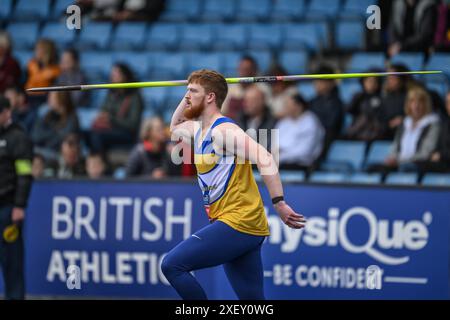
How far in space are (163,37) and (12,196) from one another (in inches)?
246

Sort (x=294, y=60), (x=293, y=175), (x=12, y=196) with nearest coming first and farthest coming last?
(x=12, y=196)
(x=293, y=175)
(x=294, y=60)

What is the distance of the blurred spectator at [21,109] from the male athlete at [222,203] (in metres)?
7.55

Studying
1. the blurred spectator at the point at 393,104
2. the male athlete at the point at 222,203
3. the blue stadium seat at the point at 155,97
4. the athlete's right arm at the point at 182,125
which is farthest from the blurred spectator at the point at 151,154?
the male athlete at the point at 222,203

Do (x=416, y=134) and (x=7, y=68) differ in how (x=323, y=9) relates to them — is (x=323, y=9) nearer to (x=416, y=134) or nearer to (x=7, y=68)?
(x=416, y=134)

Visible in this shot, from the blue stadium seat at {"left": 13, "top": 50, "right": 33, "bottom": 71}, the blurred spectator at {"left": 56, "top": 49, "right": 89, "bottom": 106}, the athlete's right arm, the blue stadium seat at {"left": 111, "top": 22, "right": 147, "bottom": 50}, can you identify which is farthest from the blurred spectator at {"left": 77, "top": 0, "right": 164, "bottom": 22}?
the athlete's right arm

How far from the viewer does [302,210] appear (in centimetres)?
1292

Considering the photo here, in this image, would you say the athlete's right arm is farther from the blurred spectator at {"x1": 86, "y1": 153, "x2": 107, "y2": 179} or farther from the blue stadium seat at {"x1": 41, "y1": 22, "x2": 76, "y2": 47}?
the blue stadium seat at {"x1": 41, "y1": 22, "x2": 76, "y2": 47}

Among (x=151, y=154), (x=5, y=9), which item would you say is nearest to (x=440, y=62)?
(x=151, y=154)

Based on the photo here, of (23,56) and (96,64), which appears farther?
(23,56)

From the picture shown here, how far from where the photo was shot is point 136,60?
17734 millimetres

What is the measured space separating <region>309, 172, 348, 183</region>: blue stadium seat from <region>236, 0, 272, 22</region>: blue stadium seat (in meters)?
4.18
